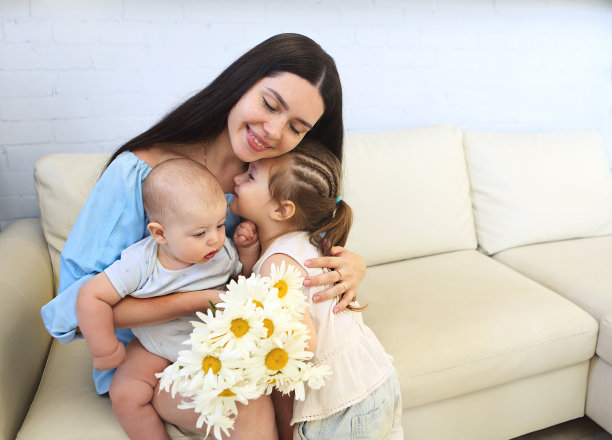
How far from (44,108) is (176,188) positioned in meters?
1.19

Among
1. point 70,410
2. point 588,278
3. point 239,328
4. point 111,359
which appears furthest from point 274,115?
point 588,278

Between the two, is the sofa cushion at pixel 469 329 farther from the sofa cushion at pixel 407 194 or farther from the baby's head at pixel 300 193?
the baby's head at pixel 300 193

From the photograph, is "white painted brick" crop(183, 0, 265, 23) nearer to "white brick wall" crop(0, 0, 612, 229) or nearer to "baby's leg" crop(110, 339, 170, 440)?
"white brick wall" crop(0, 0, 612, 229)

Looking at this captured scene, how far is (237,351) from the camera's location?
829 millimetres

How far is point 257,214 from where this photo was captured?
121 cm

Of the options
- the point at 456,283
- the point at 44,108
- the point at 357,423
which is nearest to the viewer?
the point at 357,423

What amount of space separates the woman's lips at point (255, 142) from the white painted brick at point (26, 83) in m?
1.13

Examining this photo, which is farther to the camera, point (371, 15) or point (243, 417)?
point (371, 15)

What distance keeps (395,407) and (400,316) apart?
395 millimetres

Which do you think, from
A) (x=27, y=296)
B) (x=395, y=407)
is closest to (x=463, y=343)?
(x=395, y=407)

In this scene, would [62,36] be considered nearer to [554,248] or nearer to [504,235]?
[504,235]

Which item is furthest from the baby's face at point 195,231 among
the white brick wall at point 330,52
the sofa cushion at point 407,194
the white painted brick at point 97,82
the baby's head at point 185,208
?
the white painted brick at point 97,82

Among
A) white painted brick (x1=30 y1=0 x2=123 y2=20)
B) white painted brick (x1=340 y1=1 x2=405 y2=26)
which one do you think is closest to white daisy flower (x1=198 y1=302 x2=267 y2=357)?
white painted brick (x1=30 y1=0 x2=123 y2=20)

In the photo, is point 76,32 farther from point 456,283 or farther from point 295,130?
point 456,283
